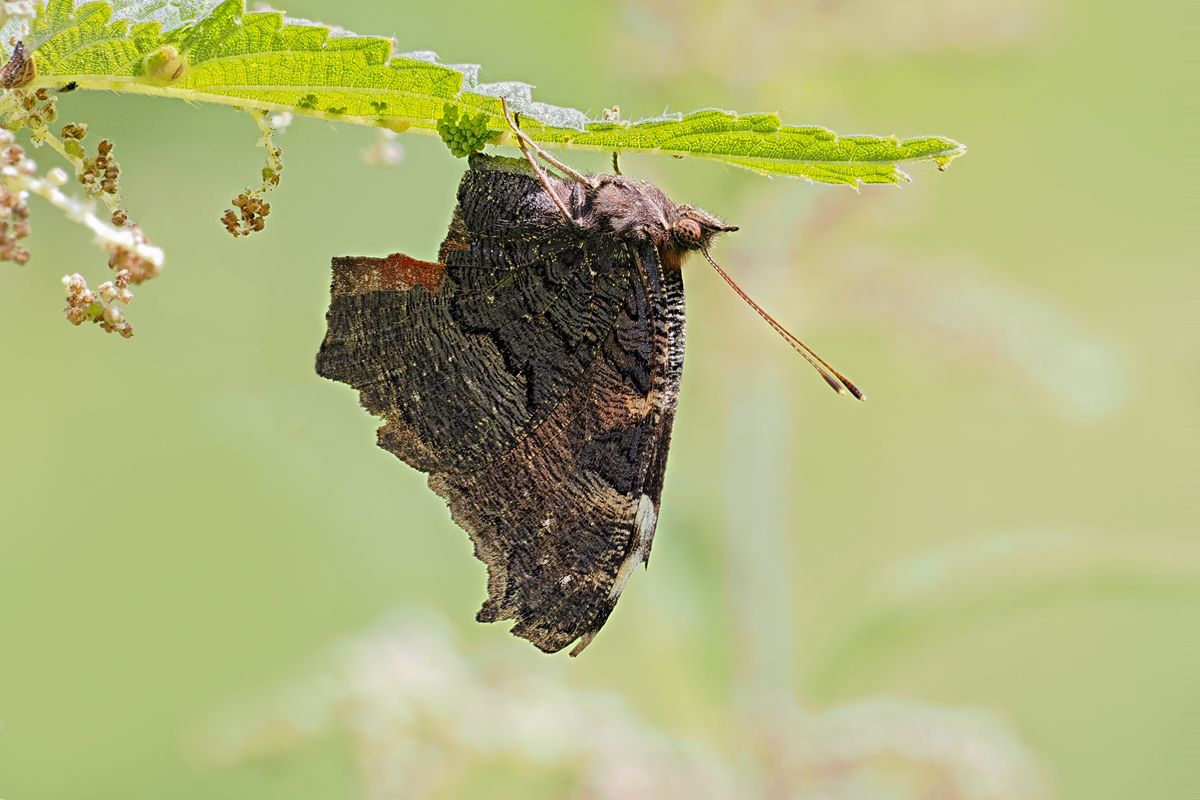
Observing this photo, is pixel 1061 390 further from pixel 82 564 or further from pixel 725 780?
pixel 82 564

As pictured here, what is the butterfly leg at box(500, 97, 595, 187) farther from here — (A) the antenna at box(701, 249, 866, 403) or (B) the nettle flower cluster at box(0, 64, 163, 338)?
(B) the nettle flower cluster at box(0, 64, 163, 338)

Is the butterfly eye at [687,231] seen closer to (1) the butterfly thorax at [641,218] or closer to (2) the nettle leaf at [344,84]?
(1) the butterfly thorax at [641,218]

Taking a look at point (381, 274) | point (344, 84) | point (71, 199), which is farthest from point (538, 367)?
point (71, 199)

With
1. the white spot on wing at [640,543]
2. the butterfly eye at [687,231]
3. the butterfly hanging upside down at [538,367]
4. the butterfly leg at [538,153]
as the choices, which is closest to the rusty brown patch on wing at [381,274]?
the butterfly hanging upside down at [538,367]

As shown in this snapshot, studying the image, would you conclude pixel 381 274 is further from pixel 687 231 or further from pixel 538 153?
pixel 687 231

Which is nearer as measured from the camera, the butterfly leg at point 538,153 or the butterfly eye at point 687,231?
the butterfly leg at point 538,153

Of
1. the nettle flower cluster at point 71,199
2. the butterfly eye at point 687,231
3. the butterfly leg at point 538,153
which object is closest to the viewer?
the nettle flower cluster at point 71,199
